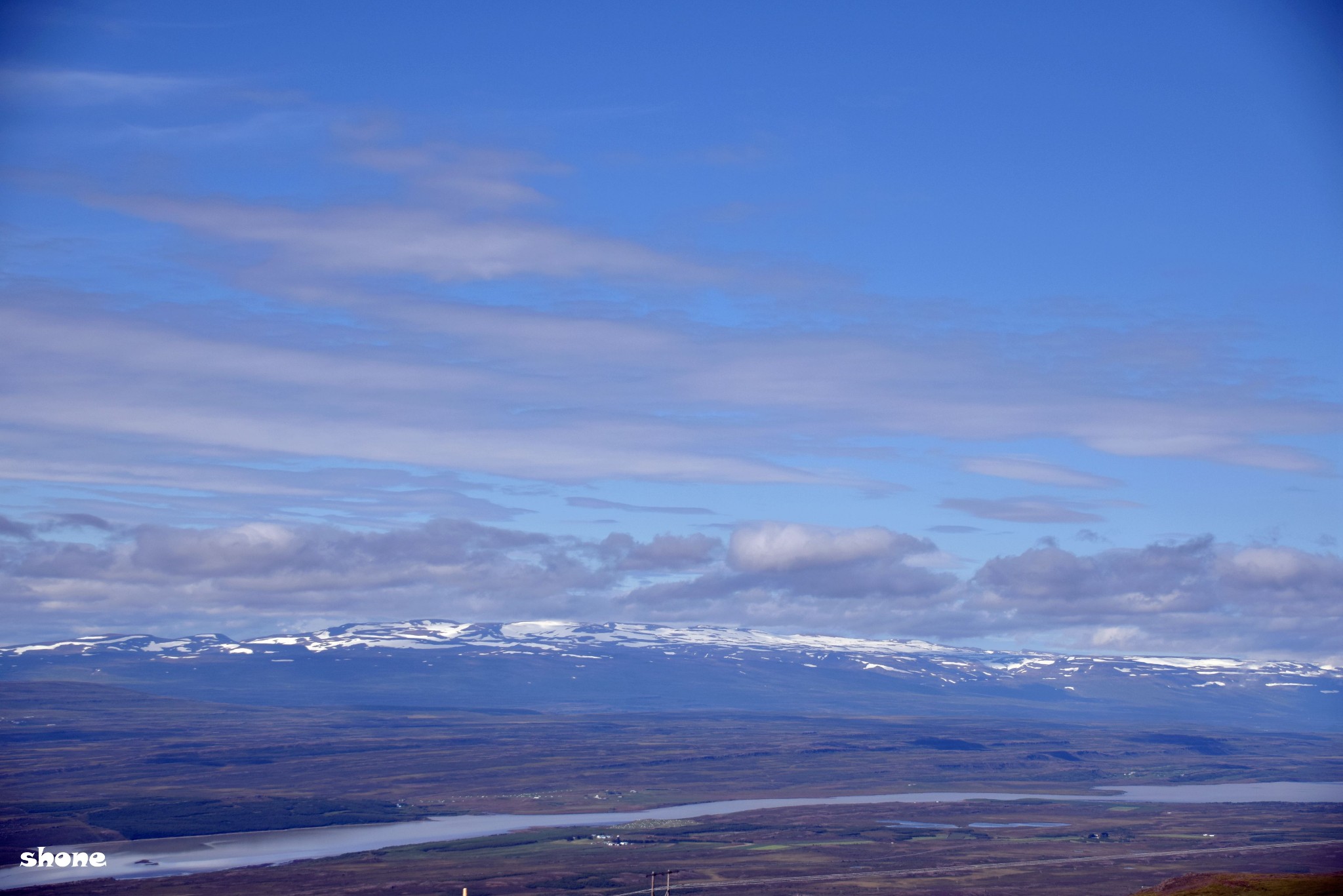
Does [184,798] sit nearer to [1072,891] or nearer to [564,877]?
[564,877]

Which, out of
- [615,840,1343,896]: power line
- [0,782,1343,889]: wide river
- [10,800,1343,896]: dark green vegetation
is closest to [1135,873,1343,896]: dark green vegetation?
[10,800,1343,896]: dark green vegetation

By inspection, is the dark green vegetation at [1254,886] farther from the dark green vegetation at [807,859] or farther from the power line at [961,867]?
the power line at [961,867]

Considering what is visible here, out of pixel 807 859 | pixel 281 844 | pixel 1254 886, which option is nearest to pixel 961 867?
pixel 807 859

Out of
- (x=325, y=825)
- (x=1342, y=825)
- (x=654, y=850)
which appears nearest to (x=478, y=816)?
(x=325, y=825)

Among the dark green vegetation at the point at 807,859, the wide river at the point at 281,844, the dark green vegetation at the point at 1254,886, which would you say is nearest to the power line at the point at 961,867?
the dark green vegetation at the point at 807,859

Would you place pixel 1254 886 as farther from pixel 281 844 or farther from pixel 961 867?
pixel 281 844

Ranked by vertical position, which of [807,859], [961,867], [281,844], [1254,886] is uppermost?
[1254,886]
